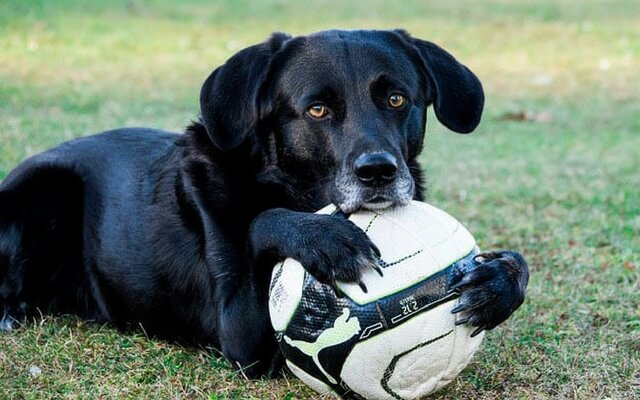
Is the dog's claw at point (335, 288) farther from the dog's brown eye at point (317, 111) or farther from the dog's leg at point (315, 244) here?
the dog's brown eye at point (317, 111)

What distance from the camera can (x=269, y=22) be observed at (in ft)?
68.8

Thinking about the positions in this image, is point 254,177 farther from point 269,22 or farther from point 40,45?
point 269,22

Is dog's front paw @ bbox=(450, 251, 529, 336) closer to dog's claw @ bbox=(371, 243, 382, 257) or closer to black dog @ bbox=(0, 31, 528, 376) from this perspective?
black dog @ bbox=(0, 31, 528, 376)

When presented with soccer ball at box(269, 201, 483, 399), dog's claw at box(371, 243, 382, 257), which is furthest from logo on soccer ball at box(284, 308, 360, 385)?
dog's claw at box(371, 243, 382, 257)

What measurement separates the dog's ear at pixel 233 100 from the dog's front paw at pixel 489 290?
1151 mm

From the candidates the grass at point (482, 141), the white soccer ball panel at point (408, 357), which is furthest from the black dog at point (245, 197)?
the grass at point (482, 141)

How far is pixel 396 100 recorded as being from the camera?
13.3 feet

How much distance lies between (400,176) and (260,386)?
3.33 feet

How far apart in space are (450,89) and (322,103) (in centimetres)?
68

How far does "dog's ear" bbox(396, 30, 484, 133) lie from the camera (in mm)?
4316

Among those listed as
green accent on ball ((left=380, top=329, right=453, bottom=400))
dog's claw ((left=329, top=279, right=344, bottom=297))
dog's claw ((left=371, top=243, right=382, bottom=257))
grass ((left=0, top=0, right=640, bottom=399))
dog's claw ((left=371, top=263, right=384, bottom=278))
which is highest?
dog's claw ((left=371, top=243, right=382, bottom=257))

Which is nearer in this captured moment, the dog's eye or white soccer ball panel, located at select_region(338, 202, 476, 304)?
white soccer ball panel, located at select_region(338, 202, 476, 304)

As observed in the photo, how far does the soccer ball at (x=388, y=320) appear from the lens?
10.9ft

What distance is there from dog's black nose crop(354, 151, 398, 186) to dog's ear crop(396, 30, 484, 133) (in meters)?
0.74
